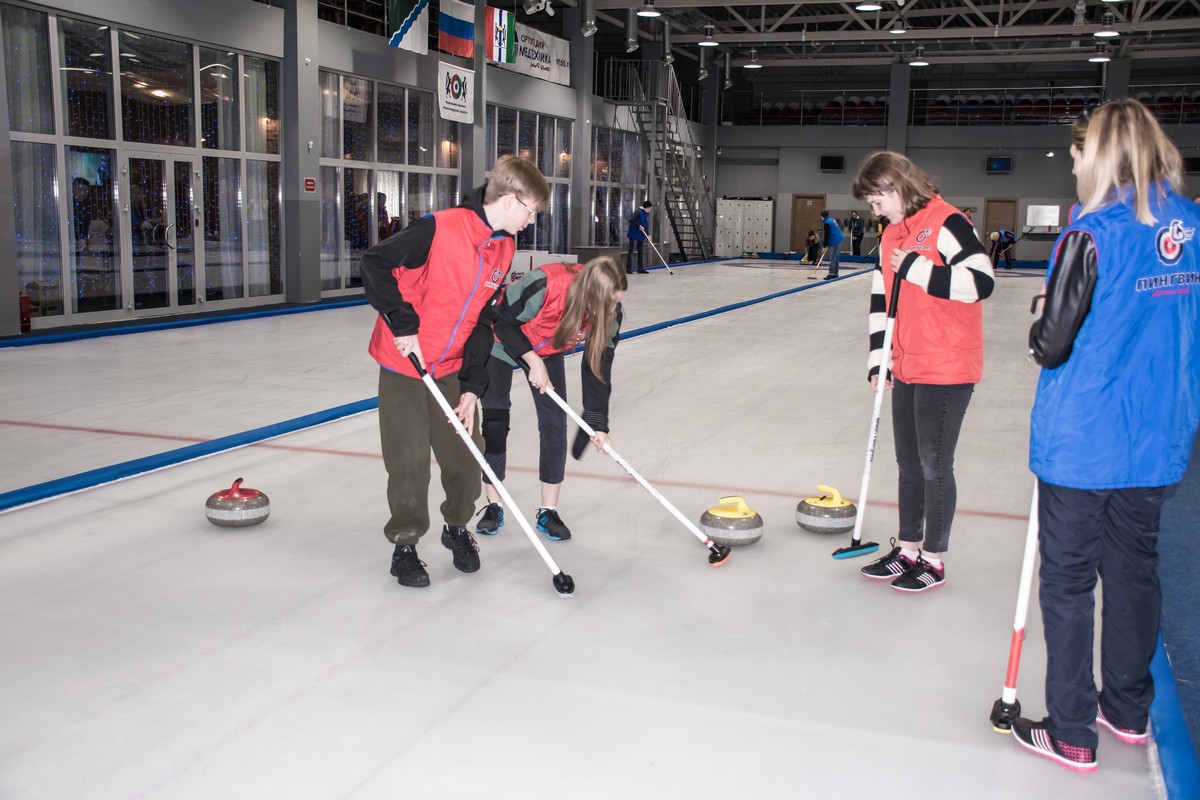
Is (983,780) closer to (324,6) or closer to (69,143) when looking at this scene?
(69,143)

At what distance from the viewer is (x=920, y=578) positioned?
3.94 metres

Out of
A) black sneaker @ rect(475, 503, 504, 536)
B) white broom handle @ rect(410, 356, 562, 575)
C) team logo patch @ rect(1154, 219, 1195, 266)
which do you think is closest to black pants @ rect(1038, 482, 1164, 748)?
team logo patch @ rect(1154, 219, 1195, 266)

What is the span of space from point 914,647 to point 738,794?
116 centimetres

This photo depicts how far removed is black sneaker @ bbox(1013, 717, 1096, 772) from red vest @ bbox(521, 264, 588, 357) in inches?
85.2

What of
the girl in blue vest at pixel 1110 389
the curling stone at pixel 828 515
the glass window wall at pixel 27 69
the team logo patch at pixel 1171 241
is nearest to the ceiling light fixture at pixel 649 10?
the glass window wall at pixel 27 69

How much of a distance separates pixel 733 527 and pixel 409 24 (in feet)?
49.9

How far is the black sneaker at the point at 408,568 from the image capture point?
152 inches

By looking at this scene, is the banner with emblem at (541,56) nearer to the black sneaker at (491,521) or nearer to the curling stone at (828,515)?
the black sneaker at (491,521)

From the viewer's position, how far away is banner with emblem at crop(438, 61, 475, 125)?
18.6 m

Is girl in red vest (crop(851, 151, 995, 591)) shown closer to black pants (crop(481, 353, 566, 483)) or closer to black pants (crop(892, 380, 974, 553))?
black pants (crop(892, 380, 974, 553))

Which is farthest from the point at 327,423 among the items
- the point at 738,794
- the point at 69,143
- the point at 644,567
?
the point at 69,143

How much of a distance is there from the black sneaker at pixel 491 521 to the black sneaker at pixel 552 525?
0.58 feet

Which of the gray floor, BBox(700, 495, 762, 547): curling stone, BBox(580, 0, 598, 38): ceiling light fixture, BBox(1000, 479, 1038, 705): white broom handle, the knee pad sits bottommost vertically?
the gray floor

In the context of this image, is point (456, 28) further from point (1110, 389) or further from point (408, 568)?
point (1110, 389)
